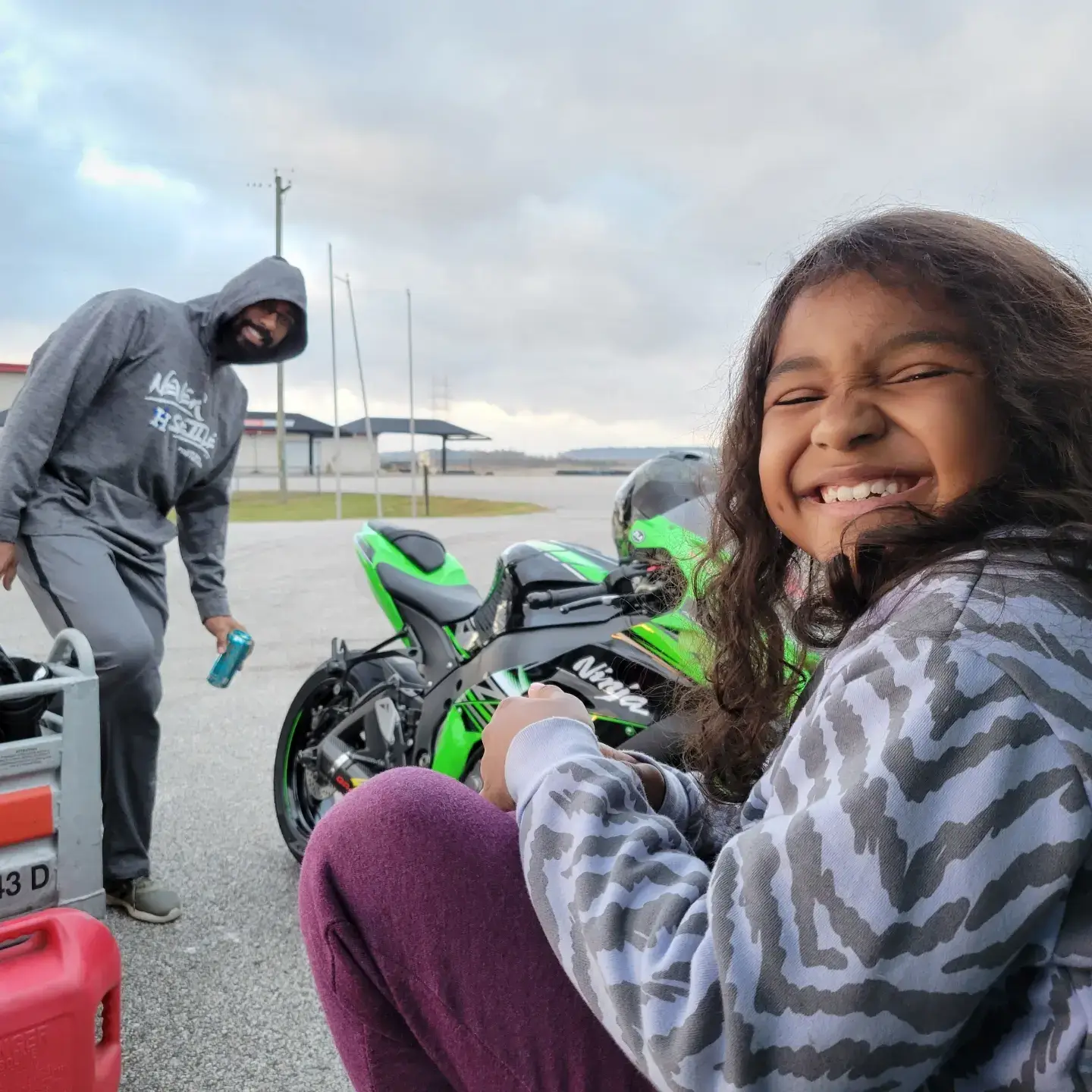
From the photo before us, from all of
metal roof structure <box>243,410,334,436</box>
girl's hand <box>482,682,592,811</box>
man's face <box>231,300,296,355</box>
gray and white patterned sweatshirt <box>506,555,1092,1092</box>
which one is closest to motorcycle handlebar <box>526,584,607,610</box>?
girl's hand <box>482,682,592,811</box>

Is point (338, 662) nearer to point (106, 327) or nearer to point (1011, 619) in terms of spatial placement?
point (106, 327)

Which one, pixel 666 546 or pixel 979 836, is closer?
pixel 979 836

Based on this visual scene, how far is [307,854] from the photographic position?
0.92 meters

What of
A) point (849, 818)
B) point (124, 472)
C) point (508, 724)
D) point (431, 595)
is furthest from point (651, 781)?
point (124, 472)

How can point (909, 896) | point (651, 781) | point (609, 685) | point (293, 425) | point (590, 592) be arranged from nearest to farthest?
point (909, 896)
point (651, 781)
point (609, 685)
point (590, 592)
point (293, 425)

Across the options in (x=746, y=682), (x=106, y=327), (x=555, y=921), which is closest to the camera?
(x=555, y=921)

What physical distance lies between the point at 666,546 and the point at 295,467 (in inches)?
1716

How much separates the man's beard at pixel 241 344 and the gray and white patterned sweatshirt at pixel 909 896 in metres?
2.25

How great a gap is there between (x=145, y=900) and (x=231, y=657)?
0.67 meters

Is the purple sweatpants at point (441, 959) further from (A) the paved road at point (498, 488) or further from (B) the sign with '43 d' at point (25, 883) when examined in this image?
(A) the paved road at point (498, 488)

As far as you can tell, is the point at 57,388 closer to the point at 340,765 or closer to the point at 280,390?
the point at 340,765

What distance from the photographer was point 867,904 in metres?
0.64

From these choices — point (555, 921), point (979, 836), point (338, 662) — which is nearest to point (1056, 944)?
point (979, 836)

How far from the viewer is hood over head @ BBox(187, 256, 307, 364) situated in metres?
2.58
